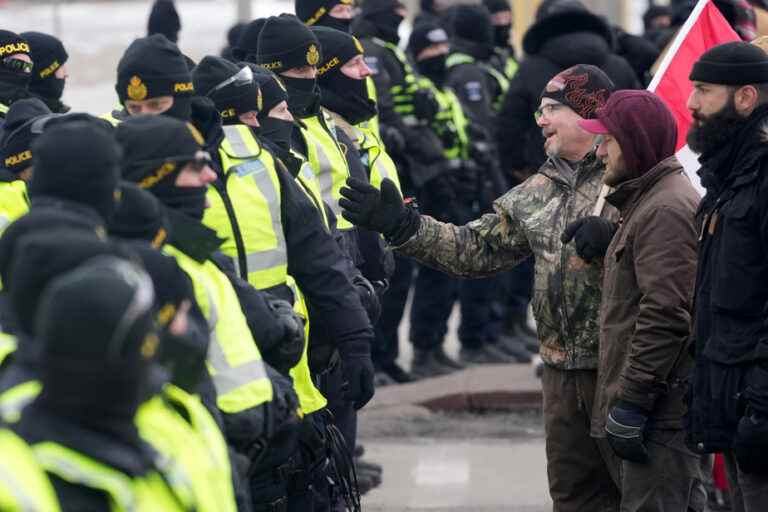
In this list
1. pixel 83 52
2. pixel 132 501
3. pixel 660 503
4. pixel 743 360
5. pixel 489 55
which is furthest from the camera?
pixel 83 52

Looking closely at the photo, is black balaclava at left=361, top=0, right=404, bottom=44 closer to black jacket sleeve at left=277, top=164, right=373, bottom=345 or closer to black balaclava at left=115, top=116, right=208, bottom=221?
black jacket sleeve at left=277, top=164, right=373, bottom=345

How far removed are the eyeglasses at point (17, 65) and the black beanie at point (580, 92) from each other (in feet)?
7.55

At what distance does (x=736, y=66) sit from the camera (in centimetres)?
571

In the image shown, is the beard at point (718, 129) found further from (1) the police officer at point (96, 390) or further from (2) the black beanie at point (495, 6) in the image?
(2) the black beanie at point (495, 6)

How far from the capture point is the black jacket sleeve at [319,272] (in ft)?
19.3

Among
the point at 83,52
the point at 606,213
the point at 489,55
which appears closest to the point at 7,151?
the point at 606,213

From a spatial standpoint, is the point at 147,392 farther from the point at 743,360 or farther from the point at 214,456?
the point at 743,360

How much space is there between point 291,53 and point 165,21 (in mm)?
3377

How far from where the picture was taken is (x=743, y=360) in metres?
5.42

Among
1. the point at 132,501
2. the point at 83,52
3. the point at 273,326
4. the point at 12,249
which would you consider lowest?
the point at 83,52

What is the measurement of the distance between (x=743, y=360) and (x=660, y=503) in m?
0.74

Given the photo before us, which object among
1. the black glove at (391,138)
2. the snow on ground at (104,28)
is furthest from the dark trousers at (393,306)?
the snow on ground at (104,28)

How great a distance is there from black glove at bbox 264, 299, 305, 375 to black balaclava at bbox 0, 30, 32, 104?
2457 mm

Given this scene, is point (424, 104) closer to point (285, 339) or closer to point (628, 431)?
point (628, 431)
